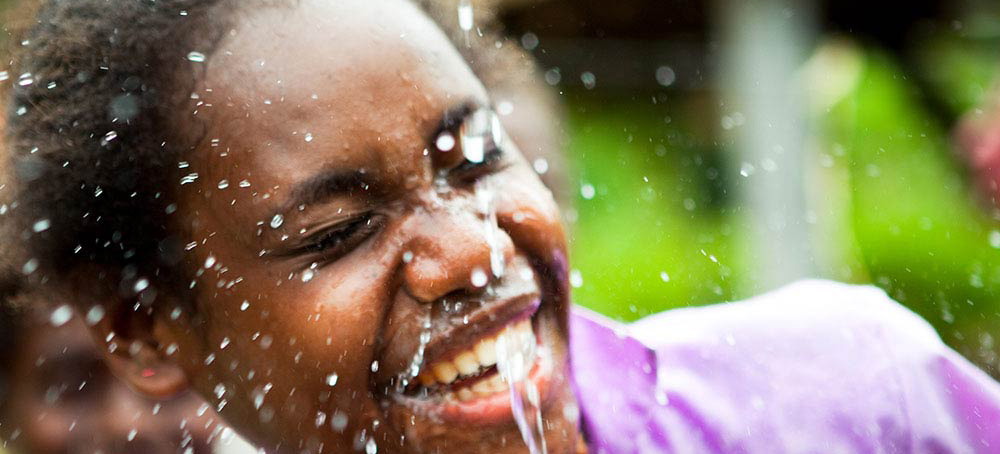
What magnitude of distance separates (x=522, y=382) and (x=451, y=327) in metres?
0.14

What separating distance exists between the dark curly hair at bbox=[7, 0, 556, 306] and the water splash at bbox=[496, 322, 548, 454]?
0.44 meters

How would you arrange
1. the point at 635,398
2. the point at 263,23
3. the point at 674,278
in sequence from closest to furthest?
the point at 263,23
the point at 635,398
the point at 674,278

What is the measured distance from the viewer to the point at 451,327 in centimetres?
139

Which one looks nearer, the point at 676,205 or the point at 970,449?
the point at 970,449

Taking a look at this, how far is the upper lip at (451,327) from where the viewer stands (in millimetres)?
1388

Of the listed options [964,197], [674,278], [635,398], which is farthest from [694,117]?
[635,398]

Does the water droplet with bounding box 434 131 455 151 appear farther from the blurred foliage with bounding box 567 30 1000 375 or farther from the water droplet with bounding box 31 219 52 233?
the blurred foliage with bounding box 567 30 1000 375

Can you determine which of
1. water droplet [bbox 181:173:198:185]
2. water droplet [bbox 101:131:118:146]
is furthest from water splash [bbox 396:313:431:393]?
water droplet [bbox 101:131:118:146]

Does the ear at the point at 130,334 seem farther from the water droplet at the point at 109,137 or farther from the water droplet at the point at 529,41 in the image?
the water droplet at the point at 529,41

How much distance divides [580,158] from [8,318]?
3222 mm

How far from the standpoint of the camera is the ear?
1.58 meters

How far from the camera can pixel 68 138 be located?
4.99 feet

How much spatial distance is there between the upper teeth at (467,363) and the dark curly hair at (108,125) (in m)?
0.36

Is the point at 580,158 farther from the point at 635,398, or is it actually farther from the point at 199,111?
the point at 199,111
